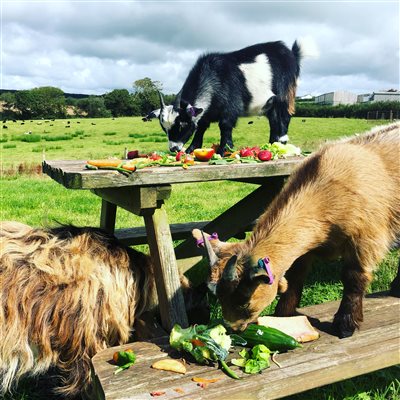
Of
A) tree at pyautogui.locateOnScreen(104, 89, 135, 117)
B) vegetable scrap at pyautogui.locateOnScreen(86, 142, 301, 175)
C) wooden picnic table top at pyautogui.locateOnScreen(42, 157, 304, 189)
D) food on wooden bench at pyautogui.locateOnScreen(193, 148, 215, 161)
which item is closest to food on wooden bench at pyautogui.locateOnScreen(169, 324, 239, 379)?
wooden picnic table top at pyautogui.locateOnScreen(42, 157, 304, 189)

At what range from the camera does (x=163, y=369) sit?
2.90m

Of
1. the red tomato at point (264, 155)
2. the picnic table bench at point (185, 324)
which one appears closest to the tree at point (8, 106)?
the red tomato at point (264, 155)

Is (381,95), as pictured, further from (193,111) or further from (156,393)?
(156,393)

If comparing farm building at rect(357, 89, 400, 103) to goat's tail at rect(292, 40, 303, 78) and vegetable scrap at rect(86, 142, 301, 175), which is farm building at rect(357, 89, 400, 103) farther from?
vegetable scrap at rect(86, 142, 301, 175)

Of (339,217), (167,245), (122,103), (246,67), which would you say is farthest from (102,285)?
(122,103)

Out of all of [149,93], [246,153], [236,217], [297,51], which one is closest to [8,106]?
[149,93]

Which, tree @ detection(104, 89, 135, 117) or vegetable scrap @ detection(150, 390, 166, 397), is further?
tree @ detection(104, 89, 135, 117)

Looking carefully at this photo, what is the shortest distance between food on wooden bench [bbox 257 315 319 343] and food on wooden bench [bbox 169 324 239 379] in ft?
1.32

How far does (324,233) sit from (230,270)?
929 millimetres

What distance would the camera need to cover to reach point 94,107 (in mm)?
86250

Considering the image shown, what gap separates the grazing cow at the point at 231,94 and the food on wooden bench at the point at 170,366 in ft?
9.44

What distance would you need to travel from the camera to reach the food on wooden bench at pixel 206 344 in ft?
9.62

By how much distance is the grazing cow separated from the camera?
211 inches

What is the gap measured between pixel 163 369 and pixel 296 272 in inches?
61.2
